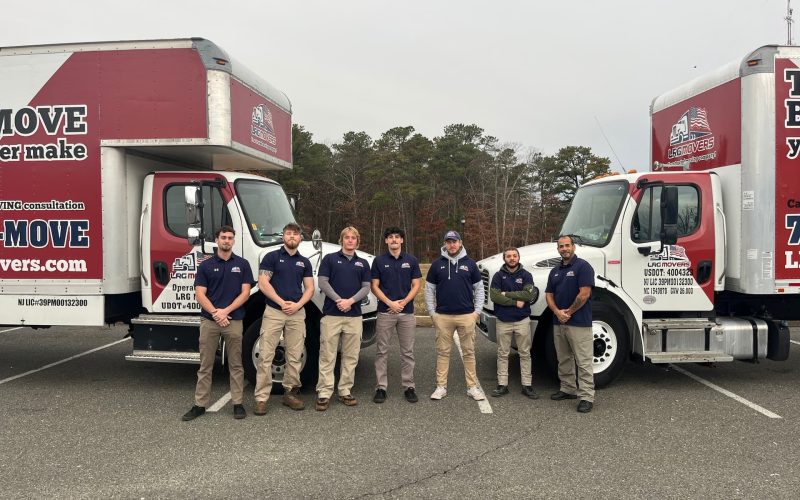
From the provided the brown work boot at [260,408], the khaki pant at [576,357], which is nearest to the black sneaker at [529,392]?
the khaki pant at [576,357]

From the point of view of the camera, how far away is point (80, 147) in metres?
6.09

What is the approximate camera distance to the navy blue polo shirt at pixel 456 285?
5934 millimetres

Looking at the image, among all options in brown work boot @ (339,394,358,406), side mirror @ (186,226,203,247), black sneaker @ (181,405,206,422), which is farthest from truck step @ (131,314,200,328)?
brown work boot @ (339,394,358,406)

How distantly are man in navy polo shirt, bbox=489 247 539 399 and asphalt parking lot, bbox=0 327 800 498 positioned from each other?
0.31 m

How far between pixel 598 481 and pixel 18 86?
7.05m

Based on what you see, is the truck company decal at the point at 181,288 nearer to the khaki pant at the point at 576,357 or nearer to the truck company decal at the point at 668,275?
the khaki pant at the point at 576,357

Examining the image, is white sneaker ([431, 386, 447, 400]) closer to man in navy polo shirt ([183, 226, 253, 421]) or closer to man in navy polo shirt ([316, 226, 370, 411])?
man in navy polo shirt ([316, 226, 370, 411])

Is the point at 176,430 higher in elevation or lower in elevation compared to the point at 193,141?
lower

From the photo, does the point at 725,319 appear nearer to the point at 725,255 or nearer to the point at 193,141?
the point at 725,255

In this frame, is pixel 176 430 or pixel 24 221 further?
pixel 24 221

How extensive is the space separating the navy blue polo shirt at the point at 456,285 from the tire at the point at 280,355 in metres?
1.43

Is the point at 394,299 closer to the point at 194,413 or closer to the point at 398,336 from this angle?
the point at 398,336

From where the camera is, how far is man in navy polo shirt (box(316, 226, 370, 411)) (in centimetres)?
568

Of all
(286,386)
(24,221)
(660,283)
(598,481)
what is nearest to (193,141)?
(24,221)
